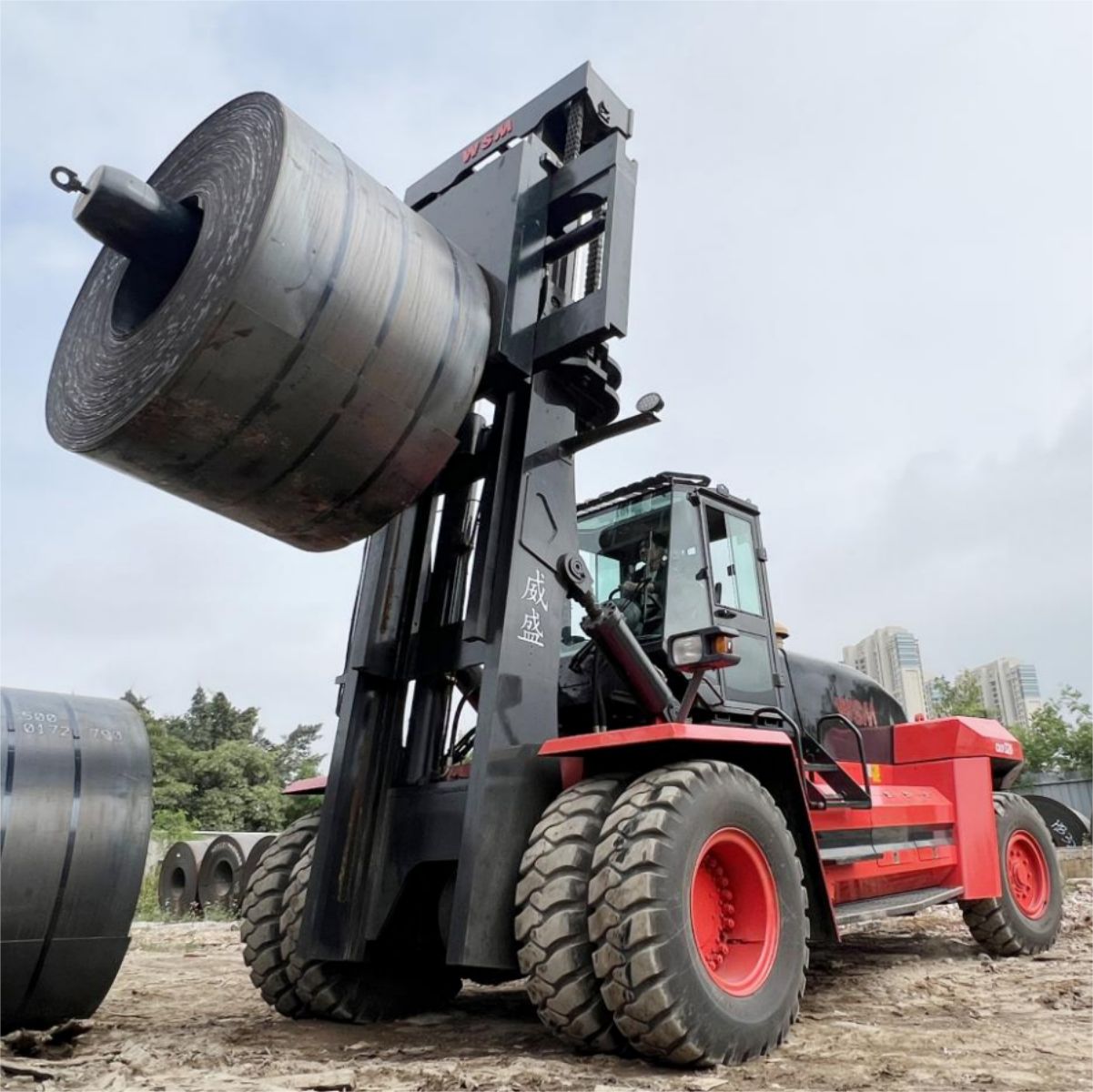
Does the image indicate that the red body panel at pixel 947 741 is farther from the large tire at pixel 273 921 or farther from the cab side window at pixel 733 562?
the large tire at pixel 273 921

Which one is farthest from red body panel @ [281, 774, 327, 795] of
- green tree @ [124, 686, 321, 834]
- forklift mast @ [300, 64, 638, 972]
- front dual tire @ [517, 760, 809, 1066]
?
green tree @ [124, 686, 321, 834]

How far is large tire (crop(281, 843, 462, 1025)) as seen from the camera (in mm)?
4656

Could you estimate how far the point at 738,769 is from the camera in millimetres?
4441

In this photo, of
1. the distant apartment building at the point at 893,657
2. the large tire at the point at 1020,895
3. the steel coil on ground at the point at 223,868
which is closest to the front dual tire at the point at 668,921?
the large tire at the point at 1020,895

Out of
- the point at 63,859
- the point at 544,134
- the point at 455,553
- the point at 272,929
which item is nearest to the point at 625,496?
the point at 455,553

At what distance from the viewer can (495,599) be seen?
458 centimetres

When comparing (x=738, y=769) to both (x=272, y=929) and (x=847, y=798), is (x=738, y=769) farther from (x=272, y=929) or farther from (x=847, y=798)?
(x=272, y=929)

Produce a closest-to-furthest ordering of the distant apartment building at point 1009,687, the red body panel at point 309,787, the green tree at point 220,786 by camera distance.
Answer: the red body panel at point 309,787, the green tree at point 220,786, the distant apartment building at point 1009,687

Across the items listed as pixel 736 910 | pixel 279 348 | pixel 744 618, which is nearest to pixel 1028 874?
pixel 744 618

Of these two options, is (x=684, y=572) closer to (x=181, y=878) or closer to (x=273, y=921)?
(x=273, y=921)

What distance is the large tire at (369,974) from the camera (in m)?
4.66

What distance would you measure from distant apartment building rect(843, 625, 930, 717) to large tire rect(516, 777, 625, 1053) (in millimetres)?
34942

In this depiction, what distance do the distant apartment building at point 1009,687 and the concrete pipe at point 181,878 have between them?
1618 inches

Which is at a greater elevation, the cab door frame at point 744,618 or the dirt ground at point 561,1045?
the cab door frame at point 744,618
